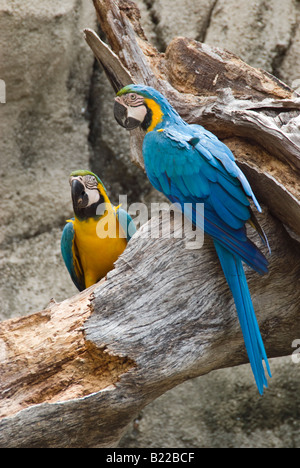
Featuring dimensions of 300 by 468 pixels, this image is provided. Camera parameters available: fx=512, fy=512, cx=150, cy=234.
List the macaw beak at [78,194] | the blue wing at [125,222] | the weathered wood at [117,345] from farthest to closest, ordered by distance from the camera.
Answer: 1. the blue wing at [125,222]
2. the macaw beak at [78,194]
3. the weathered wood at [117,345]

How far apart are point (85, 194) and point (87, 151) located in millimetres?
1065

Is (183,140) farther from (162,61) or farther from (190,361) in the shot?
(190,361)

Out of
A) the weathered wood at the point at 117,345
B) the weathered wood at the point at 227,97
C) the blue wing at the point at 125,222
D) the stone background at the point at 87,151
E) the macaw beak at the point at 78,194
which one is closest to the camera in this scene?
the weathered wood at the point at 117,345

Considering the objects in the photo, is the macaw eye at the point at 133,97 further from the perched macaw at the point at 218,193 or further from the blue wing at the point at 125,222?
the blue wing at the point at 125,222

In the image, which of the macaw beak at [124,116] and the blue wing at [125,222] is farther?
the blue wing at [125,222]

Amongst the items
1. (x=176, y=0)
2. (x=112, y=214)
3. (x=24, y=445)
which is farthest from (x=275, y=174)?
(x=176, y=0)

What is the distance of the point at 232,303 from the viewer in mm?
1703

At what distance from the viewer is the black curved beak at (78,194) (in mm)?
1901

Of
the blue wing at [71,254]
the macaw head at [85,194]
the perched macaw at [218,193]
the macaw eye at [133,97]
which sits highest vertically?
the macaw eye at [133,97]

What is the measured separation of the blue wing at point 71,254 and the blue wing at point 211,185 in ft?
1.96

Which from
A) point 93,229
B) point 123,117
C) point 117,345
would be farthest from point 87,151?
point 117,345

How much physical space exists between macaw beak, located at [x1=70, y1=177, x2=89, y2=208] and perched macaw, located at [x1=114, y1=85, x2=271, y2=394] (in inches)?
12.8

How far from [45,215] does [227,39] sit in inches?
56.4

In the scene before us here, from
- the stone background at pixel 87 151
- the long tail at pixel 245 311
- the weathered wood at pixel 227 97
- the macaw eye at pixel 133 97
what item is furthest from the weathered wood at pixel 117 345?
the stone background at pixel 87 151
